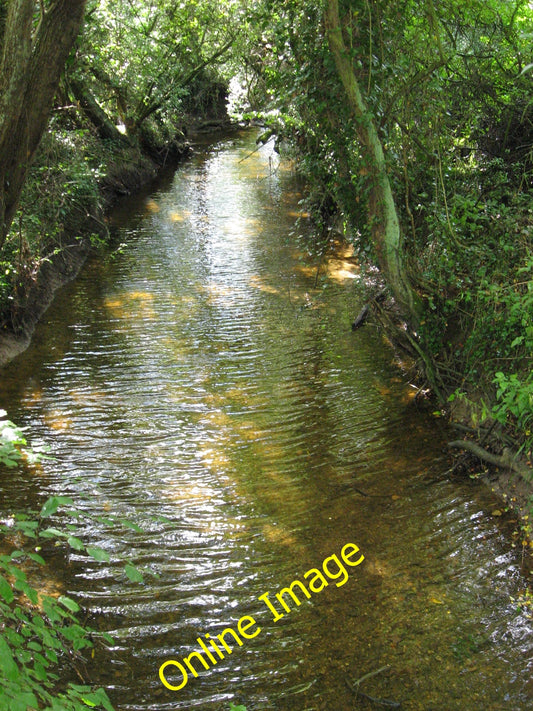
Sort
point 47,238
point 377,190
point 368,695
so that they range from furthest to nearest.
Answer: point 47,238
point 377,190
point 368,695

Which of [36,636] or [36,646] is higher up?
[36,646]

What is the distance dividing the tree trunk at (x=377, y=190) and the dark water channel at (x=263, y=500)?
126 centimetres

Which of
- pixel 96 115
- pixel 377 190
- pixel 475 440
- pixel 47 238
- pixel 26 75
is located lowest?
pixel 475 440

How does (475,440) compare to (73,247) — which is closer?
(475,440)

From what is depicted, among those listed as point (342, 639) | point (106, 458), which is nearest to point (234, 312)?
point (106, 458)

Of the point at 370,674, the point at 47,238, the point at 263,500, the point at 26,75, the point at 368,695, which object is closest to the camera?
the point at 368,695

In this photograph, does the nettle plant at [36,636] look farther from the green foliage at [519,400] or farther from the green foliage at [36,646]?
the green foliage at [519,400]

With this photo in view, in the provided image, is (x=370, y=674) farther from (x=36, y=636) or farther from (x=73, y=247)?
(x=73, y=247)

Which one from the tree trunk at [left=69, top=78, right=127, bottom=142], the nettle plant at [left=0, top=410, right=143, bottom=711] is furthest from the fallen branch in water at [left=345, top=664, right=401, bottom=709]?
the tree trunk at [left=69, top=78, right=127, bottom=142]

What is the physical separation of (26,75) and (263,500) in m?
3.89

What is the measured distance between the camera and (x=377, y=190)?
6.91 metres

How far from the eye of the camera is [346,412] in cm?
716

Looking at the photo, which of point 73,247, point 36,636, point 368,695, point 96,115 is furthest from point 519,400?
point 96,115

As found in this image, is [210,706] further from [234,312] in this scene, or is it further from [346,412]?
[234,312]
